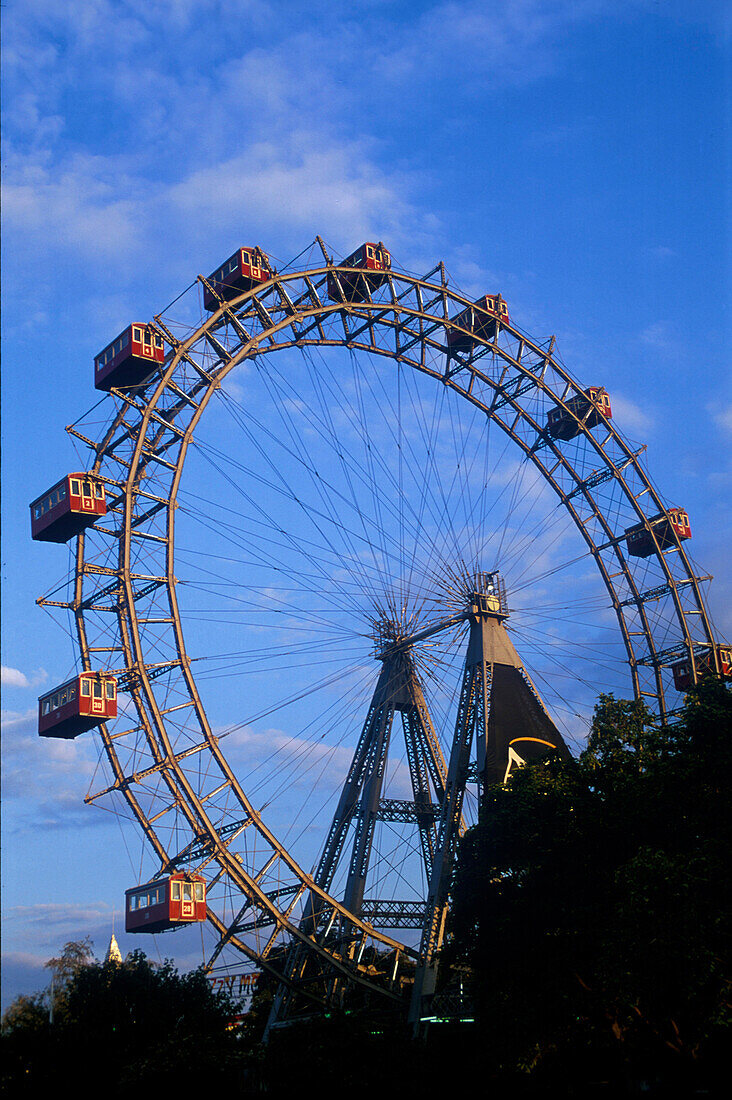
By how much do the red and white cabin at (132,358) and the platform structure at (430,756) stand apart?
51.1 ft

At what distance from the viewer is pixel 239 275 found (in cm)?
4869

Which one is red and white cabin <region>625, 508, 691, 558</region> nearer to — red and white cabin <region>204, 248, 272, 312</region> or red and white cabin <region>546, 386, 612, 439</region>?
red and white cabin <region>546, 386, 612, 439</region>

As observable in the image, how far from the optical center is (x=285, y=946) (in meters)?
42.8

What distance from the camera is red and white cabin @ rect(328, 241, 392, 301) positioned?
5128 centimetres

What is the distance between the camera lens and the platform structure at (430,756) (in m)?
44.6

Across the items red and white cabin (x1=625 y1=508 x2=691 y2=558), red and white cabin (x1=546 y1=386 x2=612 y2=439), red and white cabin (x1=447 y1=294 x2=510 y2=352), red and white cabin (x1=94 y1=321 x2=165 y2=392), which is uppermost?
red and white cabin (x1=447 y1=294 x2=510 y2=352)

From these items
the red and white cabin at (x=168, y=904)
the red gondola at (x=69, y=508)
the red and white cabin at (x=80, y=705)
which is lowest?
the red and white cabin at (x=168, y=904)

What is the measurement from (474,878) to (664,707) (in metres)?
20.2

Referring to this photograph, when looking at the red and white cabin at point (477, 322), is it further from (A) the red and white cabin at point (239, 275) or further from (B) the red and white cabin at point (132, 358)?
(B) the red and white cabin at point (132, 358)

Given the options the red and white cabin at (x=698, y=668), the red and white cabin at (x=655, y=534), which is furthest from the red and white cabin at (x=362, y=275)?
the red and white cabin at (x=698, y=668)

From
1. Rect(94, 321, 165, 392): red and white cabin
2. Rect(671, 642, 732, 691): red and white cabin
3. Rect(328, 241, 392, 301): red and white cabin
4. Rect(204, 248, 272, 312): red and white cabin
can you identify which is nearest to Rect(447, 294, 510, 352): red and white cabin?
Rect(328, 241, 392, 301): red and white cabin

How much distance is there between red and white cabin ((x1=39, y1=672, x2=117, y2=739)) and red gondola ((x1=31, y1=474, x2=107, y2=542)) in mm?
6215

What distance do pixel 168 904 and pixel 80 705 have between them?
7743mm

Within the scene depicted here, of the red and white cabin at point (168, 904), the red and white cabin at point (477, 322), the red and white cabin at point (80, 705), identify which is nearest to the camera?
the red and white cabin at point (168, 904)
